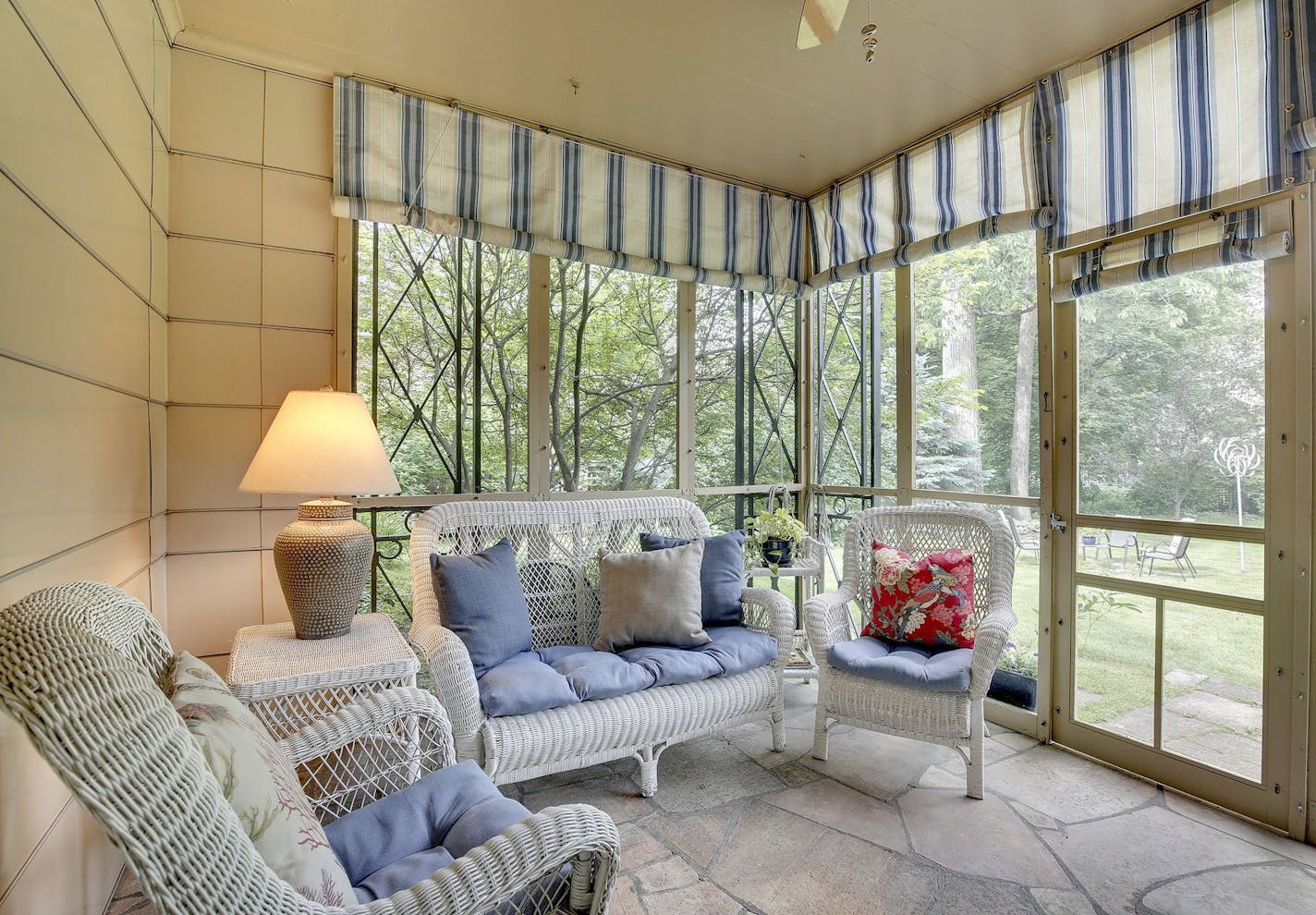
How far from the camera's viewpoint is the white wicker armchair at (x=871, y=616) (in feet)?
7.41

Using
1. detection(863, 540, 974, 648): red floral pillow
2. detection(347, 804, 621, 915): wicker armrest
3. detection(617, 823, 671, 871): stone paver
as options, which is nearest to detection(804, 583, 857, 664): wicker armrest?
detection(863, 540, 974, 648): red floral pillow

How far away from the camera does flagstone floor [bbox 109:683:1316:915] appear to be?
5.70 ft

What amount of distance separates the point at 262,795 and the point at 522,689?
119 cm

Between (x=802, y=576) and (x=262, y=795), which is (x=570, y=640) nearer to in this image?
(x=802, y=576)

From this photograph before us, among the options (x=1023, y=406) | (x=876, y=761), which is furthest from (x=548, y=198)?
(x=876, y=761)

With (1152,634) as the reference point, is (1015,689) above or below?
below

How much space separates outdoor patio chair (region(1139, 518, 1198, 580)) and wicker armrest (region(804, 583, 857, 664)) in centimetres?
113

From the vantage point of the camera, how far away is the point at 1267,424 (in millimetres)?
2139

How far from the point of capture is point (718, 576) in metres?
2.74

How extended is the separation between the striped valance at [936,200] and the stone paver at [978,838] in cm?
228

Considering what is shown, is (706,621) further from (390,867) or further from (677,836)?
(390,867)

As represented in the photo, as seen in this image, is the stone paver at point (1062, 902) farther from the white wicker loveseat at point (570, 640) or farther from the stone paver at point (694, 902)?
the white wicker loveseat at point (570, 640)

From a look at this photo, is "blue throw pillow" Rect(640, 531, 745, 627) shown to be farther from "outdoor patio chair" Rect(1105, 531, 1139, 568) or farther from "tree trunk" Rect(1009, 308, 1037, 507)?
"outdoor patio chair" Rect(1105, 531, 1139, 568)

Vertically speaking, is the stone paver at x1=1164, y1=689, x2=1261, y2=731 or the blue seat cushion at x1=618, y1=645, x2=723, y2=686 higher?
the blue seat cushion at x1=618, y1=645, x2=723, y2=686
